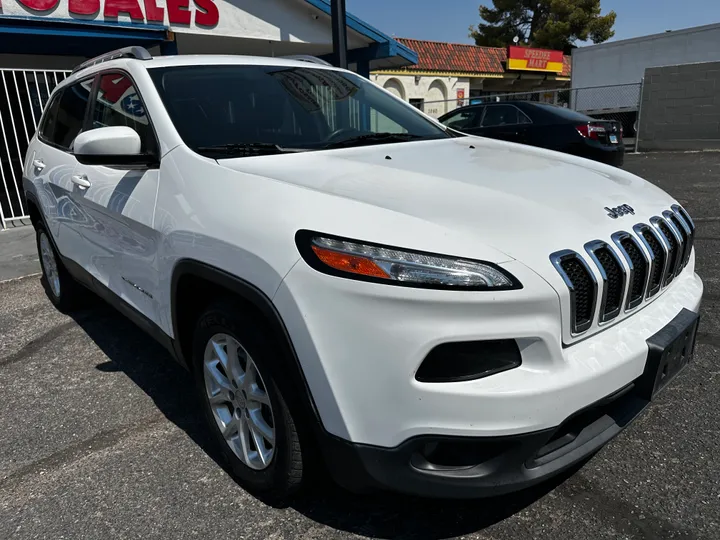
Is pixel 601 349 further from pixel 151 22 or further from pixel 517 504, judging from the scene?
pixel 151 22

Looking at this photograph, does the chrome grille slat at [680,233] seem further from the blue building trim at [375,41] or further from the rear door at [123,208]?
the blue building trim at [375,41]

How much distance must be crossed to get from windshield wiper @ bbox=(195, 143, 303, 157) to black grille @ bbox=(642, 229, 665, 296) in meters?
1.50

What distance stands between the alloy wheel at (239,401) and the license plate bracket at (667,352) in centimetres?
129

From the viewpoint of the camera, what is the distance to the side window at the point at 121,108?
8.87 ft

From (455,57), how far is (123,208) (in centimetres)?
→ 2452

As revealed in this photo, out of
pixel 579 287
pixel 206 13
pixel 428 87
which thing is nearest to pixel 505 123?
pixel 206 13

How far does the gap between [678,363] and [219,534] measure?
1798 mm

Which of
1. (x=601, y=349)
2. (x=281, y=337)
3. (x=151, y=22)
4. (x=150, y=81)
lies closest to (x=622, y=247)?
(x=601, y=349)

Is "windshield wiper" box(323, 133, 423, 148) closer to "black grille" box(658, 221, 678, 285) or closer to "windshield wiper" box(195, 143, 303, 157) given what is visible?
"windshield wiper" box(195, 143, 303, 157)

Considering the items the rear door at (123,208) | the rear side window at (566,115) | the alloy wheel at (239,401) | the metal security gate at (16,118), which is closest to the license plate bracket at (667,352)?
the alloy wheel at (239,401)

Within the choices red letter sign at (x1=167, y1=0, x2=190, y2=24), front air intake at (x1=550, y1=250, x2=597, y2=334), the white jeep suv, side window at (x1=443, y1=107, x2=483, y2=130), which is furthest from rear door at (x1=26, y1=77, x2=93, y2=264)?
side window at (x1=443, y1=107, x2=483, y2=130)

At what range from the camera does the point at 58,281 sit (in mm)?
4523

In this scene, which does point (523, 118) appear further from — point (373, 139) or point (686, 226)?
point (686, 226)

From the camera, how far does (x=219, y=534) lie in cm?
210
